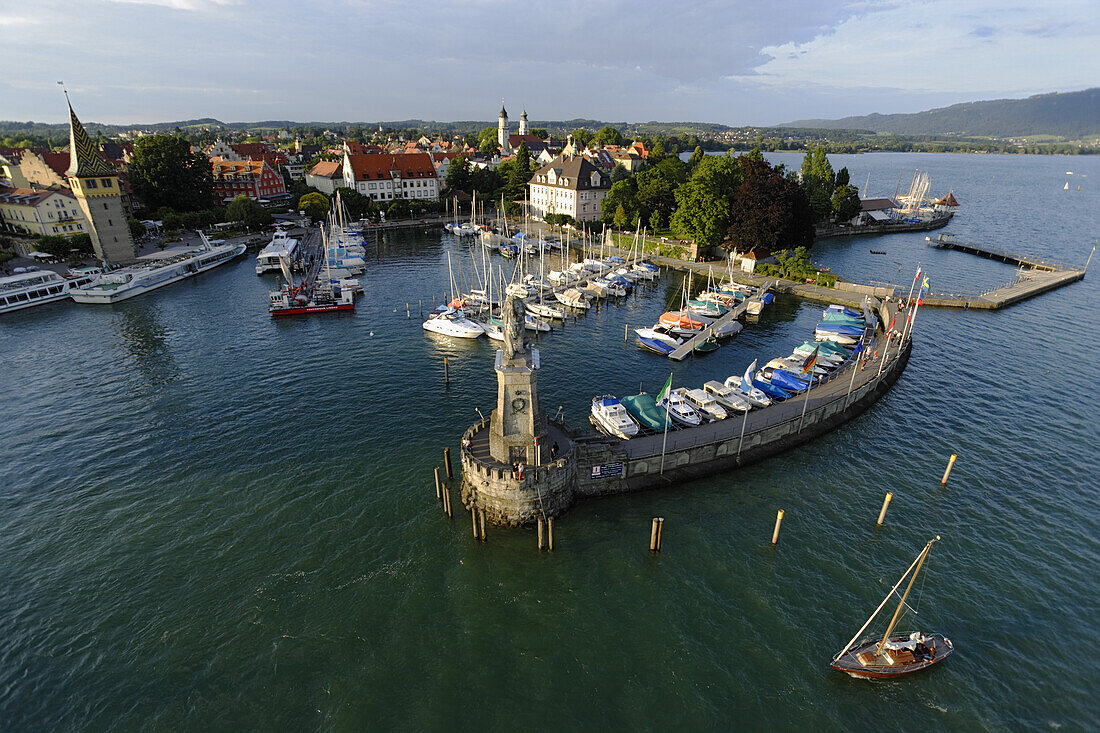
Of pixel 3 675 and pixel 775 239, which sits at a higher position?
pixel 775 239

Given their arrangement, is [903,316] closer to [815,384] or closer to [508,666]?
[815,384]

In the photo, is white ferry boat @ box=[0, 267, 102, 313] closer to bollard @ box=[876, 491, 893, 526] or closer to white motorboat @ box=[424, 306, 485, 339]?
white motorboat @ box=[424, 306, 485, 339]

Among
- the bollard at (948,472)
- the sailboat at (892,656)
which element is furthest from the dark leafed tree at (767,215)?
the sailboat at (892,656)

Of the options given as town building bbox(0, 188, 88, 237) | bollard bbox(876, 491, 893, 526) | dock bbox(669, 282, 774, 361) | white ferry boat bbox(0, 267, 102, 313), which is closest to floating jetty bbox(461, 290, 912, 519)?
bollard bbox(876, 491, 893, 526)

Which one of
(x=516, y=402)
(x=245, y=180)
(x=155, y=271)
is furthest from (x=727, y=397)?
(x=245, y=180)

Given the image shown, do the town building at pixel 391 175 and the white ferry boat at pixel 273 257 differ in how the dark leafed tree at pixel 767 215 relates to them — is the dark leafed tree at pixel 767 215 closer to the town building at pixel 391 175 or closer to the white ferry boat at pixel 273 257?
the white ferry boat at pixel 273 257

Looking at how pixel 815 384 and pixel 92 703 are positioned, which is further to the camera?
pixel 815 384

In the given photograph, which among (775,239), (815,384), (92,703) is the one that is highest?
(775,239)

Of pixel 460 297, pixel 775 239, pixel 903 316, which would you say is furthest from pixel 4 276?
pixel 903 316

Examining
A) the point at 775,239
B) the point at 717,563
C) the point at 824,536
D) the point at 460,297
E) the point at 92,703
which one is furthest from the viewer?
the point at 775,239
